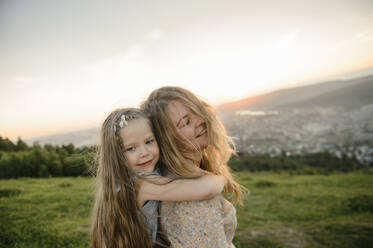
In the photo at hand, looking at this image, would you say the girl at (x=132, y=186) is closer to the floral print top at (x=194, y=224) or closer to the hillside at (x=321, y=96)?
the floral print top at (x=194, y=224)

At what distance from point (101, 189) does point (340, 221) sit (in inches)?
222

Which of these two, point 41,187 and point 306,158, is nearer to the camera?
point 41,187

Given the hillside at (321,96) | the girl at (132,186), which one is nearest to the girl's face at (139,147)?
the girl at (132,186)

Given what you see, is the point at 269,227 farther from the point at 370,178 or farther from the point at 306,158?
the point at 306,158

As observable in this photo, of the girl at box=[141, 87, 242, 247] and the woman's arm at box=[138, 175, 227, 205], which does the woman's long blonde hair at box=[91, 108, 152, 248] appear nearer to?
the woman's arm at box=[138, 175, 227, 205]

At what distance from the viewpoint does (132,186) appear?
1.83 metres

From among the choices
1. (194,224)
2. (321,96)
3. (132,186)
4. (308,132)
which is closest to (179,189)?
(194,224)

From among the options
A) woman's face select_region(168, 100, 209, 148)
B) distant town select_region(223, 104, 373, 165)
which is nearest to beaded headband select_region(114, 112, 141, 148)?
woman's face select_region(168, 100, 209, 148)

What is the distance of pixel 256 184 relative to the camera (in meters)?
8.60

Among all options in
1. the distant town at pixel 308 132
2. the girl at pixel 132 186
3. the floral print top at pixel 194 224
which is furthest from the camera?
the distant town at pixel 308 132

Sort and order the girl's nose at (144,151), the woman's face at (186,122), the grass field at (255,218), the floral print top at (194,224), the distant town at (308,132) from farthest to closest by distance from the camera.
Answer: the distant town at (308,132), the grass field at (255,218), the woman's face at (186,122), the girl's nose at (144,151), the floral print top at (194,224)

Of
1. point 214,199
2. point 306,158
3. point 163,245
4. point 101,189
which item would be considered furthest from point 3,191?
point 306,158

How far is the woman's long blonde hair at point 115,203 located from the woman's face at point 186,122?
388 mm

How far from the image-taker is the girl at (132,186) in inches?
67.3
